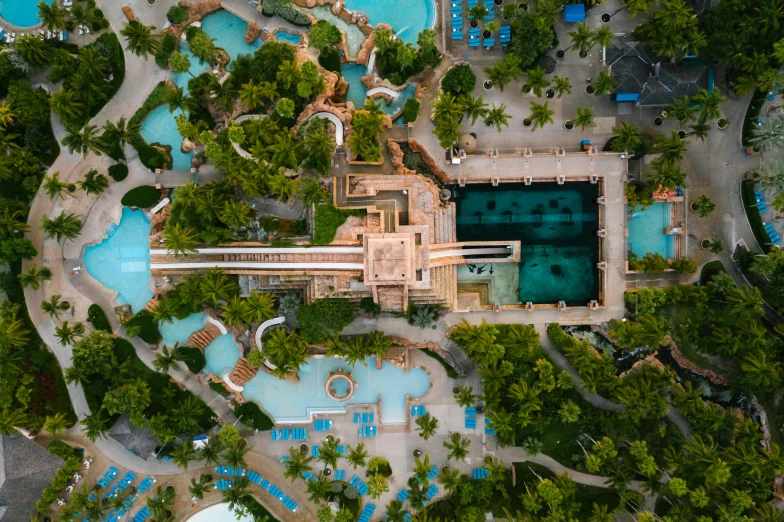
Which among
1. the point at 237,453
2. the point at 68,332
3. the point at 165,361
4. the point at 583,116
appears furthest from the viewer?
the point at 68,332

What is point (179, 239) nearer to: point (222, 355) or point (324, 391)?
point (222, 355)

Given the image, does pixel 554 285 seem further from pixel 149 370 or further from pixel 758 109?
pixel 149 370

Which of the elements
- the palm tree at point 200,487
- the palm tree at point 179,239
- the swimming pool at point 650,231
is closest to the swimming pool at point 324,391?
the palm tree at point 200,487

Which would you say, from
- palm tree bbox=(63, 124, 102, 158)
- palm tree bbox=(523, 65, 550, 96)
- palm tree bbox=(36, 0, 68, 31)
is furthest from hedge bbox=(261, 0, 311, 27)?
palm tree bbox=(523, 65, 550, 96)

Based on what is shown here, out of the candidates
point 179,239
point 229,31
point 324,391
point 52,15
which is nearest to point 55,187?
point 179,239

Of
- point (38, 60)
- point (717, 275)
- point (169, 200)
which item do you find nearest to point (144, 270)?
point (169, 200)

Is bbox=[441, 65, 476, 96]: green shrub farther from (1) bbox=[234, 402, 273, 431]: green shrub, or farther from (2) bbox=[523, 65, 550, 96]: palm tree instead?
(1) bbox=[234, 402, 273, 431]: green shrub
